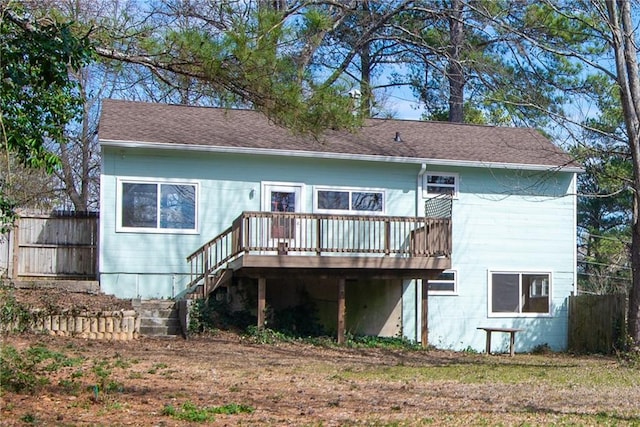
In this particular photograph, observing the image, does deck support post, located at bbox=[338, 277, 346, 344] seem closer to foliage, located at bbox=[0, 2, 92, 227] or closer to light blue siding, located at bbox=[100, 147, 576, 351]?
light blue siding, located at bbox=[100, 147, 576, 351]

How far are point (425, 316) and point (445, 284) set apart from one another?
7.00 ft

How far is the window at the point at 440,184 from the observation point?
69.8 feet

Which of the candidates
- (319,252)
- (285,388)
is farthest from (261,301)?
(285,388)

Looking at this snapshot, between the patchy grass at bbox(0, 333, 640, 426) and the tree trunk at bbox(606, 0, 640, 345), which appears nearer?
the patchy grass at bbox(0, 333, 640, 426)

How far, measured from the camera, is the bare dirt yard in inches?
357

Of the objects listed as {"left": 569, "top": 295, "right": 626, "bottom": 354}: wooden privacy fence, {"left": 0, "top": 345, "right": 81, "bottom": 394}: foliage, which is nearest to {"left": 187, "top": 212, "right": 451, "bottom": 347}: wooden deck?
{"left": 569, "top": 295, "right": 626, "bottom": 354}: wooden privacy fence

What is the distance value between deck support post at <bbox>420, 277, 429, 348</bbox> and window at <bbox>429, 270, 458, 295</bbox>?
1.48m

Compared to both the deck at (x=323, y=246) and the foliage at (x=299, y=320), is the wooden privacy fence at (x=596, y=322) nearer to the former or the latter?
the deck at (x=323, y=246)

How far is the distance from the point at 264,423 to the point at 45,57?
5183 millimetres

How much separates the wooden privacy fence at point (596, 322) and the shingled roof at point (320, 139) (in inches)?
134

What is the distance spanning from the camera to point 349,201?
67.8 feet

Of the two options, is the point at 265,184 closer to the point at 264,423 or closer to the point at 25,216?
the point at 25,216

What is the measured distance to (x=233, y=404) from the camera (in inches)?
379

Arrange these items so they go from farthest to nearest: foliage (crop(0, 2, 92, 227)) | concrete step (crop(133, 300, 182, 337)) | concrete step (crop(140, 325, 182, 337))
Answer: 1. concrete step (crop(133, 300, 182, 337))
2. concrete step (crop(140, 325, 182, 337))
3. foliage (crop(0, 2, 92, 227))
